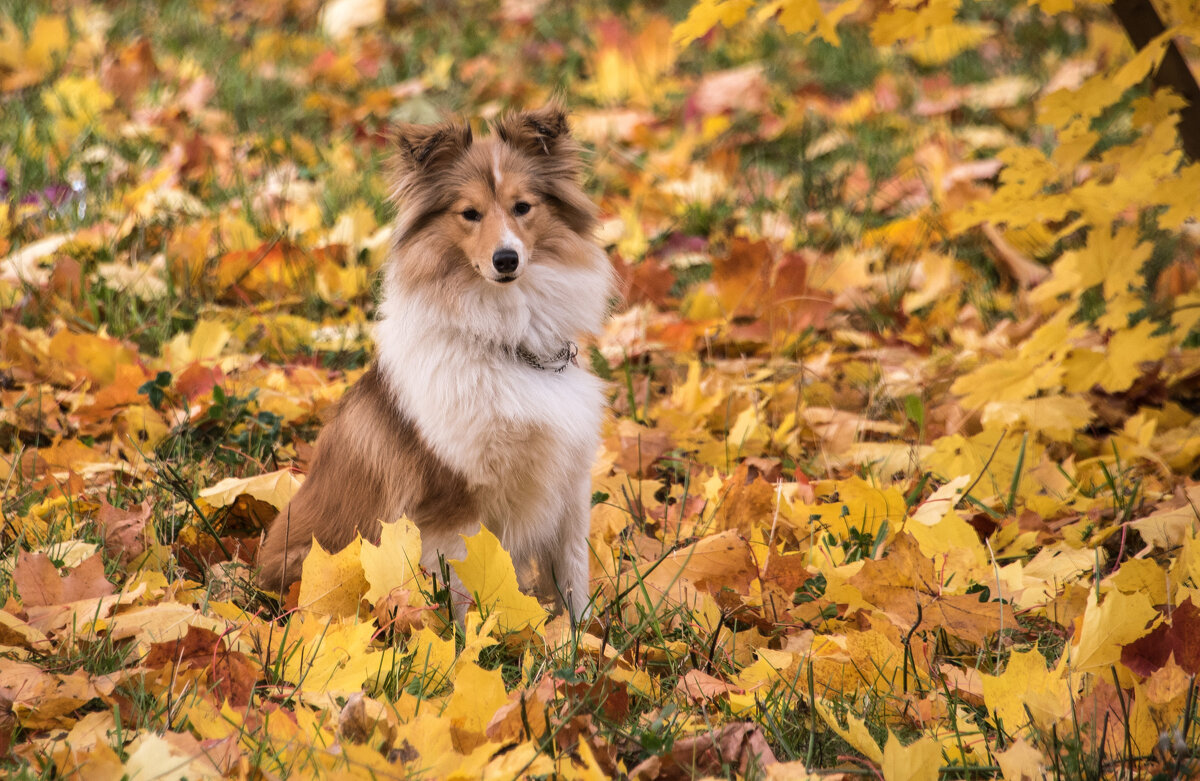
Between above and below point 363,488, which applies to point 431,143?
above

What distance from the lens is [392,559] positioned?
246cm

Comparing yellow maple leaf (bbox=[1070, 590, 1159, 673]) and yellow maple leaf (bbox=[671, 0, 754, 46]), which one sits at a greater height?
yellow maple leaf (bbox=[671, 0, 754, 46])

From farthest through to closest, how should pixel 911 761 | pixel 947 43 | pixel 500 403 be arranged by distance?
pixel 947 43
pixel 500 403
pixel 911 761

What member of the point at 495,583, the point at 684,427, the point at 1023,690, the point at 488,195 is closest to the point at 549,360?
the point at 488,195

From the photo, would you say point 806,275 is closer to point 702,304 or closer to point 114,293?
point 702,304

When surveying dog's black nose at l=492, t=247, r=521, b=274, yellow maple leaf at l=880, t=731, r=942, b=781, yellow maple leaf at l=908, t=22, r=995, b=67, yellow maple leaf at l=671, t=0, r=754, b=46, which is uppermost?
yellow maple leaf at l=671, t=0, r=754, b=46

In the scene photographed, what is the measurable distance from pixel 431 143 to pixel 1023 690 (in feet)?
6.31

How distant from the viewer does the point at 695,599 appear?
2.63 meters

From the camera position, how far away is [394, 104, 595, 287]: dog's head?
9.54 feet

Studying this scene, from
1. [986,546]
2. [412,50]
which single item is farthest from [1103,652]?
[412,50]

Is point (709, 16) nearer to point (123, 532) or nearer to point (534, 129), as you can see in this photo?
point (534, 129)

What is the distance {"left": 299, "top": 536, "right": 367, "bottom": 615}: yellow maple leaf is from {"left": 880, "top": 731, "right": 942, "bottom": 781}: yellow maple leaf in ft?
3.88

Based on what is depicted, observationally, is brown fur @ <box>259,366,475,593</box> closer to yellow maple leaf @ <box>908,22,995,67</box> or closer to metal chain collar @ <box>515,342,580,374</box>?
metal chain collar @ <box>515,342,580,374</box>

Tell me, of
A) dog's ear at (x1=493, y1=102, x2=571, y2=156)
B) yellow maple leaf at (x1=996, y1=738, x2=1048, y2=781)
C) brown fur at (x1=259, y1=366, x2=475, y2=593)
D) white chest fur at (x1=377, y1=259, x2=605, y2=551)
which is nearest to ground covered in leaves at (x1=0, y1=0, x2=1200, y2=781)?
yellow maple leaf at (x1=996, y1=738, x2=1048, y2=781)
